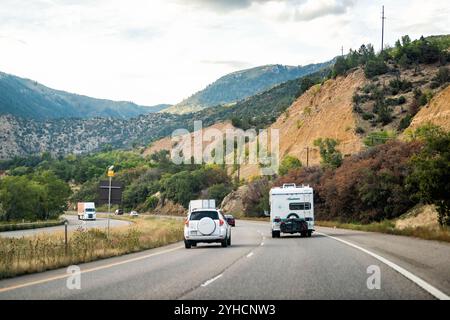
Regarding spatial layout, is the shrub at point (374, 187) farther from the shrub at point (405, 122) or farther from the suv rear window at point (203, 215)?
the suv rear window at point (203, 215)

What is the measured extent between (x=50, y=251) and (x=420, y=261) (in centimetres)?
1153

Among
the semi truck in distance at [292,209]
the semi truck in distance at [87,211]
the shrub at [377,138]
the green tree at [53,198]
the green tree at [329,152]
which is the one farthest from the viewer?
the green tree at [53,198]


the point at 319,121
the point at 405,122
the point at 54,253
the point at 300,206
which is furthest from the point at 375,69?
the point at 54,253

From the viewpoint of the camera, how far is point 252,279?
43.4 ft

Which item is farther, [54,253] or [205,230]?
[205,230]

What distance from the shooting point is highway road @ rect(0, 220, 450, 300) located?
10.9 metres

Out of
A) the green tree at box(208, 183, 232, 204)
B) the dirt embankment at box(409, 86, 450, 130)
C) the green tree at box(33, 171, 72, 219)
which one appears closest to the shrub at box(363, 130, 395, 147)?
the dirt embankment at box(409, 86, 450, 130)

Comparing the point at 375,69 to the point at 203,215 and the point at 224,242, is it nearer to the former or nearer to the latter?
the point at 203,215

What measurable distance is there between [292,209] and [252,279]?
2237 centimetres

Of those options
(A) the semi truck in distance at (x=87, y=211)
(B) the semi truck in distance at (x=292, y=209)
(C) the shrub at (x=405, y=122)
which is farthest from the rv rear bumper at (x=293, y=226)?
(A) the semi truck in distance at (x=87, y=211)

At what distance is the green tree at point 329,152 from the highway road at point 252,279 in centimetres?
6414

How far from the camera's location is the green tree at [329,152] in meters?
83.6

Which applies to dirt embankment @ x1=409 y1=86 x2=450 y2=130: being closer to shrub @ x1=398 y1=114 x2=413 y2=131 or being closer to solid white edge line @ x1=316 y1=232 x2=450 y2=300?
shrub @ x1=398 y1=114 x2=413 y2=131
